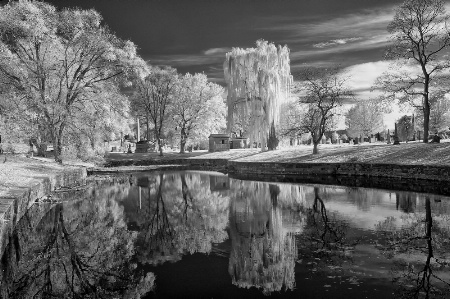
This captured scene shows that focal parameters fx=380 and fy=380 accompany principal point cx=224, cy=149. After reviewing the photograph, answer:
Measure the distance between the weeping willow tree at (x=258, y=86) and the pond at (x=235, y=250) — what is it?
77.1 feet

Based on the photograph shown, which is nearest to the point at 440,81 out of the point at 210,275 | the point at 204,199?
the point at 204,199

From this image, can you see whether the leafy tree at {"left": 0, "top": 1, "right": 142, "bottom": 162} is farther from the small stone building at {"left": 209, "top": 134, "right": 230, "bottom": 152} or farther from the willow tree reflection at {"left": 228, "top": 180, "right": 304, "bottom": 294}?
the small stone building at {"left": 209, "top": 134, "right": 230, "bottom": 152}

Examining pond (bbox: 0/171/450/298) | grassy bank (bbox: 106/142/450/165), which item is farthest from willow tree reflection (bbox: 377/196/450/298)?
grassy bank (bbox: 106/142/450/165)

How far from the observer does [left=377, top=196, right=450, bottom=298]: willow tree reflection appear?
24.1 feet

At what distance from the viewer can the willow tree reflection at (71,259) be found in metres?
7.77

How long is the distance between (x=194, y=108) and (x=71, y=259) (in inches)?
1944

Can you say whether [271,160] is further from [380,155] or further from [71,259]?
[71,259]

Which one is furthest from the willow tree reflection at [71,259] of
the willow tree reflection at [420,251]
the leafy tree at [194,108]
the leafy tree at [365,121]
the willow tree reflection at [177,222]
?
the leafy tree at [365,121]

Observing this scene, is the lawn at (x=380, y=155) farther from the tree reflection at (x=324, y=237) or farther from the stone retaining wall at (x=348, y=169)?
the tree reflection at (x=324, y=237)

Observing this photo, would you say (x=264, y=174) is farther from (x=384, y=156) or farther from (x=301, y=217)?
(x=301, y=217)

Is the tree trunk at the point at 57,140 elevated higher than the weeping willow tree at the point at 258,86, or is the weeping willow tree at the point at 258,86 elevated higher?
the weeping willow tree at the point at 258,86

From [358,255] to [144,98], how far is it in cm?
5176

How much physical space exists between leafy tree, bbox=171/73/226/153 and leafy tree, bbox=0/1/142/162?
81.7 ft

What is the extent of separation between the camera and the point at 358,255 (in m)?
9.41
